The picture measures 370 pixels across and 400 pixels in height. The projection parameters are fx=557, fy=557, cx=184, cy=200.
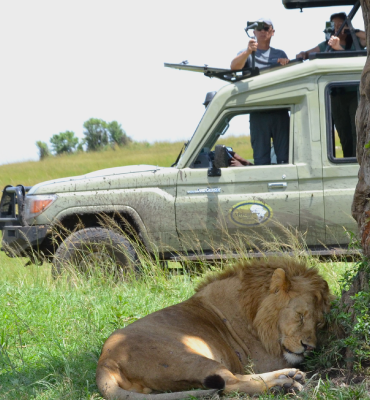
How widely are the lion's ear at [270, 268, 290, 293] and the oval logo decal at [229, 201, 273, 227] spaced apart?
245 cm

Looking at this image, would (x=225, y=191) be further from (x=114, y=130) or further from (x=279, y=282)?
(x=114, y=130)

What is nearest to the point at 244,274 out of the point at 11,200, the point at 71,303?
the point at 71,303

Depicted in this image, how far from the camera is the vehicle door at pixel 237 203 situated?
5.99m

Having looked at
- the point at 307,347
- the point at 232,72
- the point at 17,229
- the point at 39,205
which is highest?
the point at 232,72

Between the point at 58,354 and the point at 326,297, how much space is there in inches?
77.9

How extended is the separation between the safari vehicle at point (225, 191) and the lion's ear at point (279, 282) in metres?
2.29

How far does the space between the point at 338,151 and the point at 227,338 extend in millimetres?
3121

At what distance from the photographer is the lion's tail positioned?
9.38ft

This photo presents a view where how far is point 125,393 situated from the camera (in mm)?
2898

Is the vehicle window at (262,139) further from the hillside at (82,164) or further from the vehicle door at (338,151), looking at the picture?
the hillside at (82,164)

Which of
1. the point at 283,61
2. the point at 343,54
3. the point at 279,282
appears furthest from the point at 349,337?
the point at 283,61

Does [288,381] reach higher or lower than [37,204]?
lower

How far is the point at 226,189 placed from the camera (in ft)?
20.0

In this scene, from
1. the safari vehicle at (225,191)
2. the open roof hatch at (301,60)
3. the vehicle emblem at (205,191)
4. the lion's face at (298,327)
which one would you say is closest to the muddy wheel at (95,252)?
the safari vehicle at (225,191)
